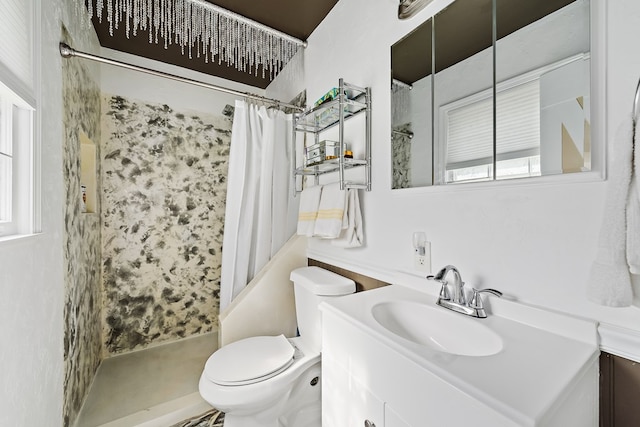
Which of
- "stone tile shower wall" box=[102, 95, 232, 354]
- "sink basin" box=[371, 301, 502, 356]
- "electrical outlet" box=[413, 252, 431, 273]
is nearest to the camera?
"sink basin" box=[371, 301, 502, 356]

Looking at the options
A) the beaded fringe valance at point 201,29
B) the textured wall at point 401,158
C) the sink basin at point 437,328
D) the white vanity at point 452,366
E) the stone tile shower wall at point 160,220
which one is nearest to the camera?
the white vanity at point 452,366

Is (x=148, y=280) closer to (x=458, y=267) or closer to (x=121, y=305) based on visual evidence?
(x=121, y=305)

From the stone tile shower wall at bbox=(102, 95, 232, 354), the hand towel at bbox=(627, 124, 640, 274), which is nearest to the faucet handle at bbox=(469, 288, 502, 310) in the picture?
the hand towel at bbox=(627, 124, 640, 274)

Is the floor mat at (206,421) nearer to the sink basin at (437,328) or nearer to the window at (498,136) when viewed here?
the sink basin at (437,328)

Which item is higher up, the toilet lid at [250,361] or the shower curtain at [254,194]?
the shower curtain at [254,194]

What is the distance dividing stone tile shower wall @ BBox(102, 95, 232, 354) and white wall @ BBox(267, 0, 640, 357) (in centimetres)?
146

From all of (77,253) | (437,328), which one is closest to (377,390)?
(437,328)

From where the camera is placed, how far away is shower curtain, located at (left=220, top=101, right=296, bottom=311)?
1924 mm

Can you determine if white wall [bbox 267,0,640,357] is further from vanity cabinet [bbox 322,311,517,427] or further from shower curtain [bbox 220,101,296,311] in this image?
shower curtain [bbox 220,101,296,311]

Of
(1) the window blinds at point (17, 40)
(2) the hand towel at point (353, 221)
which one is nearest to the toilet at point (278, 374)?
(2) the hand towel at point (353, 221)

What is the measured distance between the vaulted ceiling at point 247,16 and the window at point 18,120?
1035mm

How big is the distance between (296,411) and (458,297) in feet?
3.16

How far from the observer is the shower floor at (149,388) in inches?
58.3

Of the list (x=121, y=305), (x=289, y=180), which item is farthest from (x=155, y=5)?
(x=121, y=305)
